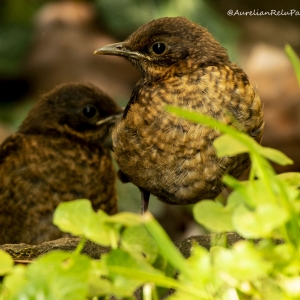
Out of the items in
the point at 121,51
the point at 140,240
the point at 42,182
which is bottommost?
the point at 42,182

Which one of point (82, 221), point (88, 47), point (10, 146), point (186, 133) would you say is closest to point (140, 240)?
point (82, 221)

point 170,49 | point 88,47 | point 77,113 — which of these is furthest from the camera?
point 88,47

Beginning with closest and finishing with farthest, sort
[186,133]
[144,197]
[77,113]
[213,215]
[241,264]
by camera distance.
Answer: [241,264] → [213,215] → [186,133] → [144,197] → [77,113]

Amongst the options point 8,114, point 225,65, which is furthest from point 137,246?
point 8,114

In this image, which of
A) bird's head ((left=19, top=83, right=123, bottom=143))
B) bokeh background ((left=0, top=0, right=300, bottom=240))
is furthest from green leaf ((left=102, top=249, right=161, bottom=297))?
bokeh background ((left=0, top=0, right=300, bottom=240))

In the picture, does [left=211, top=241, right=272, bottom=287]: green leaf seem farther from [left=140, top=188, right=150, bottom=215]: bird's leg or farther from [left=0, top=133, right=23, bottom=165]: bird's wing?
[left=0, top=133, right=23, bottom=165]: bird's wing

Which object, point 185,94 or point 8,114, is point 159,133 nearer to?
point 185,94

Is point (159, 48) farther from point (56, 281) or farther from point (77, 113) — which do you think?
point (56, 281)
